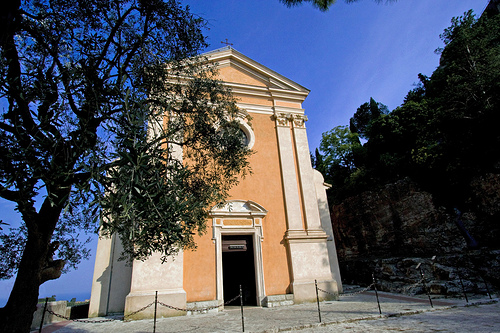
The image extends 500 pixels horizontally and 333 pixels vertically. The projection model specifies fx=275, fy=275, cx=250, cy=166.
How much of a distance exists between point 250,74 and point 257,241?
27.3 feet

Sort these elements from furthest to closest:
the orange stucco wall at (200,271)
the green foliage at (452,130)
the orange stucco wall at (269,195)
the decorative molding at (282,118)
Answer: the green foliage at (452,130) → the decorative molding at (282,118) → the orange stucco wall at (269,195) → the orange stucco wall at (200,271)

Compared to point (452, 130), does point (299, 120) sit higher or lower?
lower

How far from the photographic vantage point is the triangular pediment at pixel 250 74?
13.7 meters

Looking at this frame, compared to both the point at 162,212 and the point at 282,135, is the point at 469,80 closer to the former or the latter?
the point at 282,135

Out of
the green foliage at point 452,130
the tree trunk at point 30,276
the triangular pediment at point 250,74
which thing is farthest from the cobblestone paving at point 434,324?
the green foliage at point 452,130

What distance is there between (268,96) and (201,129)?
296 inches

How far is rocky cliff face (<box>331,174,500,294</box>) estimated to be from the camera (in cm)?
1219

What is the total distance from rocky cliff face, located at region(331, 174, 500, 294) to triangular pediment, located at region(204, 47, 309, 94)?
34.7ft

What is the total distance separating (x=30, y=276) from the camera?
164 inches

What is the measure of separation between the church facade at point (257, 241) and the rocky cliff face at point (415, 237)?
4.78 metres

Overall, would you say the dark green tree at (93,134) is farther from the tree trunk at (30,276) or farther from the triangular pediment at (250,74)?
the triangular pediment at (250,74)

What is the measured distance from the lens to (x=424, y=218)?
17453 mm

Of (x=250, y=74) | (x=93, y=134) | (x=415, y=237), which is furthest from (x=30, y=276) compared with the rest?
(x=415, y=237)

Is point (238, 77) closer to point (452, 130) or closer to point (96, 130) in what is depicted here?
point (96, 130)
